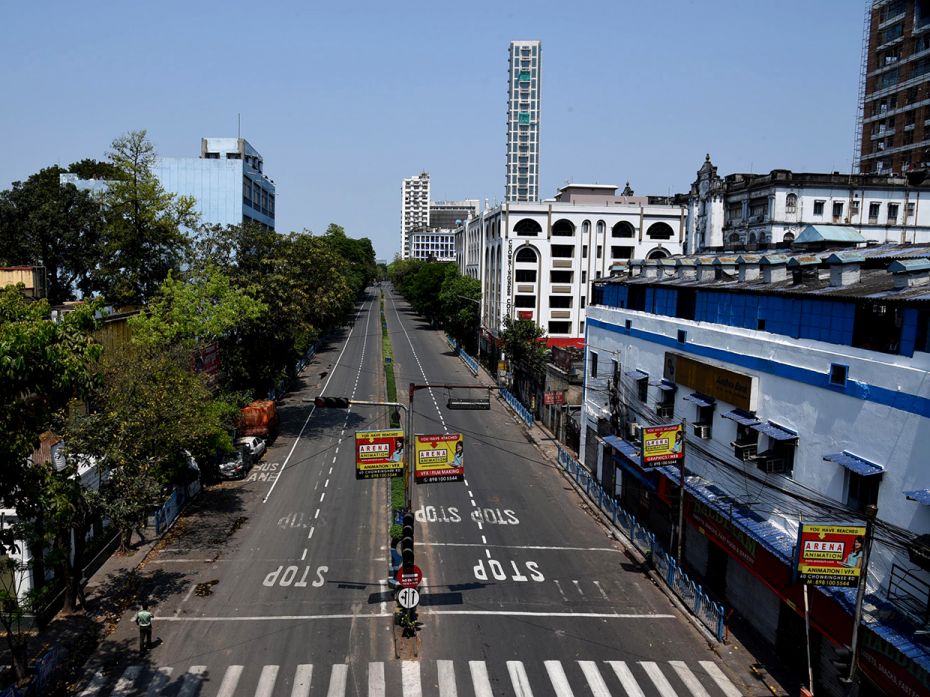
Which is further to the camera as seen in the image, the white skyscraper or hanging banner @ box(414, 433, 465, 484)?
the white skyscraper

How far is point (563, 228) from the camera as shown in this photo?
80375mm

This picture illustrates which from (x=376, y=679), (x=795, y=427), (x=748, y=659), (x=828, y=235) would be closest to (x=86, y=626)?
(x=376, y=679)

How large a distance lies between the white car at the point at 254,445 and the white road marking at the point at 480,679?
25856 millimetres

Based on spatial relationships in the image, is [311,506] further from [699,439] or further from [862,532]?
[862,532]

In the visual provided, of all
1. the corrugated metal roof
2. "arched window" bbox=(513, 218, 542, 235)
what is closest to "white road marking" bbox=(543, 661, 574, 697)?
the corrugated metal roof

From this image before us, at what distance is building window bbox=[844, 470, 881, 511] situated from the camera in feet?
61.1

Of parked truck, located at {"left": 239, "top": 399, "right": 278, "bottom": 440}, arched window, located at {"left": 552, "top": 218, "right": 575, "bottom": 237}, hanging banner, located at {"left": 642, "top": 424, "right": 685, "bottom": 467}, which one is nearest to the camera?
hanging banner, located at {"left": 642, "top": 424, "right": 685, "bottom": 467}

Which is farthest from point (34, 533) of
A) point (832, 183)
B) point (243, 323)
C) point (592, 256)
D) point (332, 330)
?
point (332, 330)

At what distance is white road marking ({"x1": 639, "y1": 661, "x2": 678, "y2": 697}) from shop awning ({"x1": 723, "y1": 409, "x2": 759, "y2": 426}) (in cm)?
846

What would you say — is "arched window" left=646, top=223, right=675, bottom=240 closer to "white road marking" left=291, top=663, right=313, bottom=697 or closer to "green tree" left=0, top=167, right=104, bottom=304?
"green tree" left=0, top=167, right=104, bottom=304

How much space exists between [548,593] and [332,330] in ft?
318

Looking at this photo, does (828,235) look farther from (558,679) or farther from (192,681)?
(192,681)

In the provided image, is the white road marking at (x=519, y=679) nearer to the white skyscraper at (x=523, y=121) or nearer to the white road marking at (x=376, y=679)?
the white road marking at (x=376, y=679)

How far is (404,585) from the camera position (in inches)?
854
